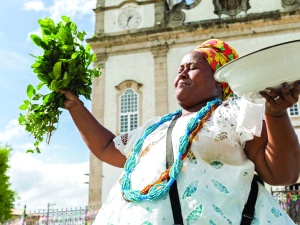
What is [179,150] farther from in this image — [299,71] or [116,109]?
[116,109]

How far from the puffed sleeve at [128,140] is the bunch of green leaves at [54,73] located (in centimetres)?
43

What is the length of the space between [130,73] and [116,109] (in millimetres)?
1747

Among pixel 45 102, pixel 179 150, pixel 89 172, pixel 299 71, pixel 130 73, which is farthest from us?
pixel 130 73

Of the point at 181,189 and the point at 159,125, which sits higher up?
the point at 159,125

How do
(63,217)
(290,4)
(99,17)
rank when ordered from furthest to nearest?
(99,17), (290,4), (63,217)

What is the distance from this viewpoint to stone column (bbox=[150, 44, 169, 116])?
15799mm

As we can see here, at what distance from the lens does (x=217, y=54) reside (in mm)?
2330

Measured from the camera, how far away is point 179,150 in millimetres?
1928

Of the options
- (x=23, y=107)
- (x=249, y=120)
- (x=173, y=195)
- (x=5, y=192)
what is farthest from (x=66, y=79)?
(x=5, y=192)

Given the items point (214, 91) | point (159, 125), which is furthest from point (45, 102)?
point (214, 91)

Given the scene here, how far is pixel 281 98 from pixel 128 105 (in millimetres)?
14922

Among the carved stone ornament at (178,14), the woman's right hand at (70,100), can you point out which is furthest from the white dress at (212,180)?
the carved stone ornament at (178,14)

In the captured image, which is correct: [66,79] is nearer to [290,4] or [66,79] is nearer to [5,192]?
[290,4]

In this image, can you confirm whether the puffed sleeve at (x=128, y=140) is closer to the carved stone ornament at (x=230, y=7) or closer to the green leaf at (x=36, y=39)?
the green leaf at (x=36, y=39)
